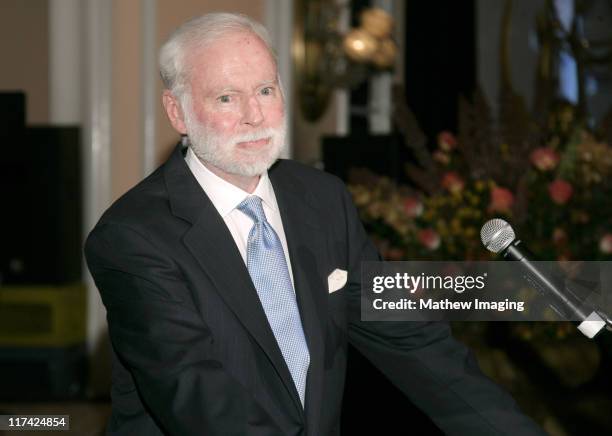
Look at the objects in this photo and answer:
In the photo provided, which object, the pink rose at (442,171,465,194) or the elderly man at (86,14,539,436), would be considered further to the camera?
the pink rose at (442,171,465,194)

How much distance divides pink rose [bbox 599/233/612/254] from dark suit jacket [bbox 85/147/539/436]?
1086 millimetres

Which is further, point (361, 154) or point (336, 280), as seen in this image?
point (361, 154)

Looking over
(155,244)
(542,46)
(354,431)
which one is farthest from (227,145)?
(542,46)

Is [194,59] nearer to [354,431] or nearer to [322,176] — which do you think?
[322,176]

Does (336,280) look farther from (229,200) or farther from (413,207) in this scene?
(413,207)

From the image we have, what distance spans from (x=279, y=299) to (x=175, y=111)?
37 centimetres

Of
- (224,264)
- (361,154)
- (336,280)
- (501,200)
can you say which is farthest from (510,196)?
(361,154)

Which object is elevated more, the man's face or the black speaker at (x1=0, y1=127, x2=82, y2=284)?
the man's face

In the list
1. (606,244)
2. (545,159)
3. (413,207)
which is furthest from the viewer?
(413,207)

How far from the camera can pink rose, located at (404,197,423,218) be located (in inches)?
120

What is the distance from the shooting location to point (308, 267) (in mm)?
1675

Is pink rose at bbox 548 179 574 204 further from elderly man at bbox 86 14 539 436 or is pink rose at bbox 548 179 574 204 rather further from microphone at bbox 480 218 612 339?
microphone at bbox 480 218 612 339

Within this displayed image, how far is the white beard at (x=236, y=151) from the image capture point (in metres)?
1.61

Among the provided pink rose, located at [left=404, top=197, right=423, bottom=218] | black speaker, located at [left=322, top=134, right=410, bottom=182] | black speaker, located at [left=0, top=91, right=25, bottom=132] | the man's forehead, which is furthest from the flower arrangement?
A: black speaker, located at [left=322, top=134, right=410, bottom=182]
